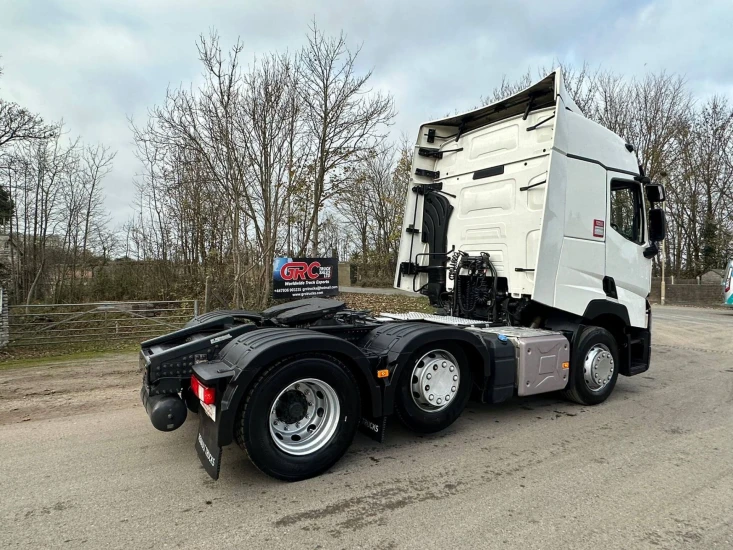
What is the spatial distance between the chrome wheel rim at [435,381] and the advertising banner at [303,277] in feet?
24.5

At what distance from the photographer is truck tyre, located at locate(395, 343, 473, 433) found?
165 inches

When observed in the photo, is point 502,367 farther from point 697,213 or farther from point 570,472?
point 697,213

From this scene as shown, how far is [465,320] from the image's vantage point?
18.5ft

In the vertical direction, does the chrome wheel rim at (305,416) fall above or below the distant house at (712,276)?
below

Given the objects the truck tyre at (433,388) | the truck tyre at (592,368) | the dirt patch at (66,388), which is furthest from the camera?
the truck tyre at (592,368)

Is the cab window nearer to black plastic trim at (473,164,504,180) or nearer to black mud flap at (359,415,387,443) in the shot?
black plastic trim at (473,164,504,180)

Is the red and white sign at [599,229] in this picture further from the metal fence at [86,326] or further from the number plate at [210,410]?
the metal fence at [86,326]

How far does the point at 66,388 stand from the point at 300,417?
4282 mm

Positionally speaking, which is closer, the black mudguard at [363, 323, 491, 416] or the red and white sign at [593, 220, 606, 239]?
the black mudguard at [363, 323, 491, 416]

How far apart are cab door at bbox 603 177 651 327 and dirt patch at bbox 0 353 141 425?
6125 mm

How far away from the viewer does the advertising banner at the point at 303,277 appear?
1138 centimetres

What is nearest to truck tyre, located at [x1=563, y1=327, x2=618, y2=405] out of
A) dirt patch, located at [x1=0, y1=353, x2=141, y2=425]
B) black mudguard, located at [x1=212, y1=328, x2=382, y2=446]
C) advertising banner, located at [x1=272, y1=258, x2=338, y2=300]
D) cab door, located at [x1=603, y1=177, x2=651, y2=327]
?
cab door, located at [x1=603, y1=177, x2=651, y2=327]

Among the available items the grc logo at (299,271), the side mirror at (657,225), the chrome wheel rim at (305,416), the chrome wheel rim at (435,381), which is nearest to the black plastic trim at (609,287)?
the side mirror at (657,225)

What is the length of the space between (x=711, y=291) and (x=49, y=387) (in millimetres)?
29869
